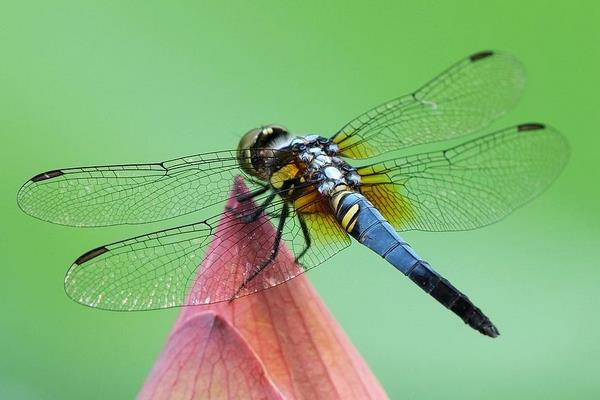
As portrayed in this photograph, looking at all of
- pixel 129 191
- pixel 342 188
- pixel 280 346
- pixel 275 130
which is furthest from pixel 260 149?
pixel 280 346

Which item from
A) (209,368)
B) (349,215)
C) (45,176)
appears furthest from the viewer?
(349,215)

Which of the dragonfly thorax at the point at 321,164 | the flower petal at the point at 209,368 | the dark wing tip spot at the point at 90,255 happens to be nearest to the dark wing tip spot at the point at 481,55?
the dragonfly thorax at the point at 321,164

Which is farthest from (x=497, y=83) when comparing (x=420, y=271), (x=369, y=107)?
(x=420, y=271)

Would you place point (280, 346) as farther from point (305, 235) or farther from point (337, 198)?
point (337, 198)

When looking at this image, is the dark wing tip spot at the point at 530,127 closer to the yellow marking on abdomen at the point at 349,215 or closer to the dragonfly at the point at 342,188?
the dragonfly at the point at 342,188

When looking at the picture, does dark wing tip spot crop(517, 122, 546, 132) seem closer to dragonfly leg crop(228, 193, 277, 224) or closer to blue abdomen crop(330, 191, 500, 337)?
blue abdomen crop(330, 191, 500, 337)

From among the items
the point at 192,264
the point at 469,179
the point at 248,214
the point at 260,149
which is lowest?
the point at 248,214

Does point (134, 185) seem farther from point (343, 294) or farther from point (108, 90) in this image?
point (343, 294)
